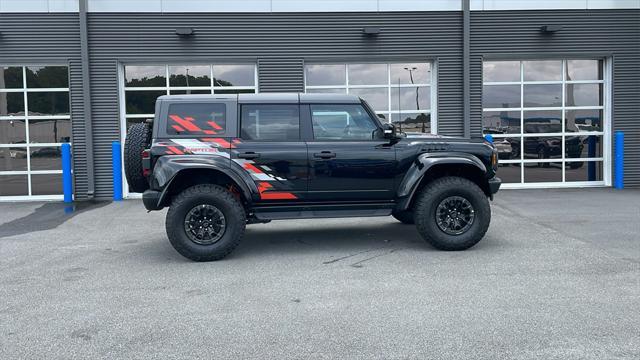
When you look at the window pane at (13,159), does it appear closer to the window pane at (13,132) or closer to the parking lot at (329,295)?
the window pane at (13,132)

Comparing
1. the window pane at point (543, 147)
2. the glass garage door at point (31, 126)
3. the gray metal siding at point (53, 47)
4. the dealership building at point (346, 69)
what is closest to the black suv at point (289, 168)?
the dealership building at point (346, 69)

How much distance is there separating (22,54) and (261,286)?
32.1 feet

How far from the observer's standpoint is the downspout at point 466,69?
43.2ft

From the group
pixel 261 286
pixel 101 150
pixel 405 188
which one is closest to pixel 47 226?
pixel 101 150

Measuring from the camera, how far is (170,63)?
42.8ft

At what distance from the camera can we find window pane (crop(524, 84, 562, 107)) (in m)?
13.7

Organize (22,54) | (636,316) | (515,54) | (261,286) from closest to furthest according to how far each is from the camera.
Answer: (636,316) → (261,286) → (22,54) → (515,54)

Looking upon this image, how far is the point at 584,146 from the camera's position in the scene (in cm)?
1395

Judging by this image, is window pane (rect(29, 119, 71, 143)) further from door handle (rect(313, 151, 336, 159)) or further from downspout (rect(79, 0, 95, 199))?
door handle (rect(313, 151, 336, 159))

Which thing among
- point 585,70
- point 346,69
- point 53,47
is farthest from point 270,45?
point 585,70

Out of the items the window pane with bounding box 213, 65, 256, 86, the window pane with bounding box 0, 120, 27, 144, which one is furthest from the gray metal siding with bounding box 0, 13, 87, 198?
the window pane with bounding box 213, 65, 256, 86

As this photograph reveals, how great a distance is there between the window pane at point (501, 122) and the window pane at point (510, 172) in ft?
2.64

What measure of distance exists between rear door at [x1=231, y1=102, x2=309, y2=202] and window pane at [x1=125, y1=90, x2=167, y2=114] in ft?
21.8

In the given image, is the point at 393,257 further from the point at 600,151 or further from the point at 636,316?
the point at 600,151
